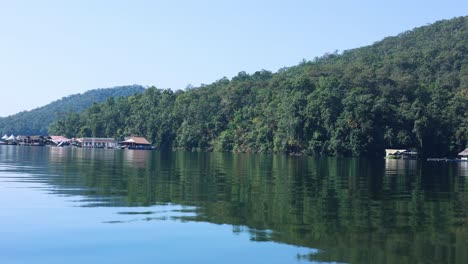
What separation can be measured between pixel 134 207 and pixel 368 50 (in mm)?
180983

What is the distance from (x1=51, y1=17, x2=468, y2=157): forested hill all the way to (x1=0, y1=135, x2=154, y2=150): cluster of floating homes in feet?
19.0

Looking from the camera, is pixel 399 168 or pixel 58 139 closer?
pixel 399 168

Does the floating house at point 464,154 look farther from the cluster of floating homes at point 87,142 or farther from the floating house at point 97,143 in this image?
the floating house at point 97,143

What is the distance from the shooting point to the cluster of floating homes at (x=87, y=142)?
15025 centimetres

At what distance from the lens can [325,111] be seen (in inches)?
4350

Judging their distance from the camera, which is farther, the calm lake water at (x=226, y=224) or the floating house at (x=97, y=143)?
the floating house at (x=97, y=143)

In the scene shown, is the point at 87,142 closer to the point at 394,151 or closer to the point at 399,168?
the point at 394,151

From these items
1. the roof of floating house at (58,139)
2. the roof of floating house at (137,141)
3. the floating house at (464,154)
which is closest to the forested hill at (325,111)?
the roof of floating house at (137,141)

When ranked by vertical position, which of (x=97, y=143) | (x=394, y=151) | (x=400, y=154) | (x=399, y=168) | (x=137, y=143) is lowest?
(x=399, y=168)

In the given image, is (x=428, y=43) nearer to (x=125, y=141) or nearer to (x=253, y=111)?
(x=253, y=111)

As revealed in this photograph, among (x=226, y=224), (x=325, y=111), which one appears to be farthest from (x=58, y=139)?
(x=226, y=224)

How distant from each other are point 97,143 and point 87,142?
4.31 metres

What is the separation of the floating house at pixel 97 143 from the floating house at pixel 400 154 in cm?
8234

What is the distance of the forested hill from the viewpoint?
107m
